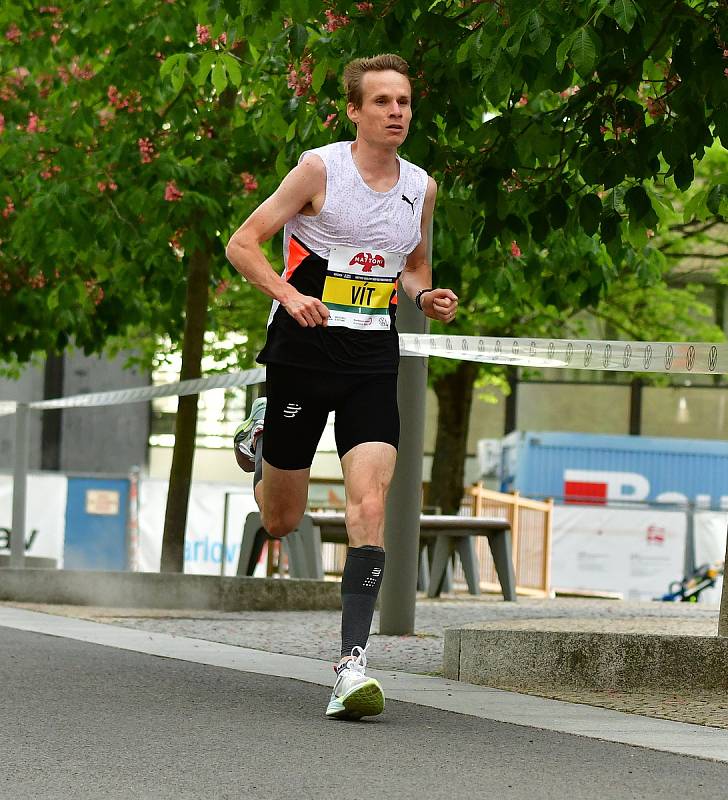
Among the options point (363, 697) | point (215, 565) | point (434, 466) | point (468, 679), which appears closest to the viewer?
point (363, 697)

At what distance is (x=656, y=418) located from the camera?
1512 inches

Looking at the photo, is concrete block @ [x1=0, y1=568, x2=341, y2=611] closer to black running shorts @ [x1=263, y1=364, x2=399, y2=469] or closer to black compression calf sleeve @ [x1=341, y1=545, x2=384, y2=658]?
black running shorts @ [x1=263, y1=364, x2=399, y2=469]

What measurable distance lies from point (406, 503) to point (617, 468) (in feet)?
73.0

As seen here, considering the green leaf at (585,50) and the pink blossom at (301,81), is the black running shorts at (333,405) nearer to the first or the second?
the green leaf at (585,50)

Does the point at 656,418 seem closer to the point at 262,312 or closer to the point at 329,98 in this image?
the point at 262,312

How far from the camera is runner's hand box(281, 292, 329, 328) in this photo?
5.08 metres

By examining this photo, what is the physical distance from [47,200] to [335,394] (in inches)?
300

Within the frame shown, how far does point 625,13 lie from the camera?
5.27 metres

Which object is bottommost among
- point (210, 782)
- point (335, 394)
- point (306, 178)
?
point (210, 782)

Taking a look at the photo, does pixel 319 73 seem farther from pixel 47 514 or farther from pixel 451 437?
pixel 451 437

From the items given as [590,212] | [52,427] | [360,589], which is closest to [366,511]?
[360,589]

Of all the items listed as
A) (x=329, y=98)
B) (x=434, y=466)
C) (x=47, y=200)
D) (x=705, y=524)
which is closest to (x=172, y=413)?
(x=434, y=466)

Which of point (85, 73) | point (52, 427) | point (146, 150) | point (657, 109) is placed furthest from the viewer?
point (52, 427)

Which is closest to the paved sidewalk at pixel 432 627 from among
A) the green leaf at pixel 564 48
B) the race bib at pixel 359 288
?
the race bib at pixel 359 288
